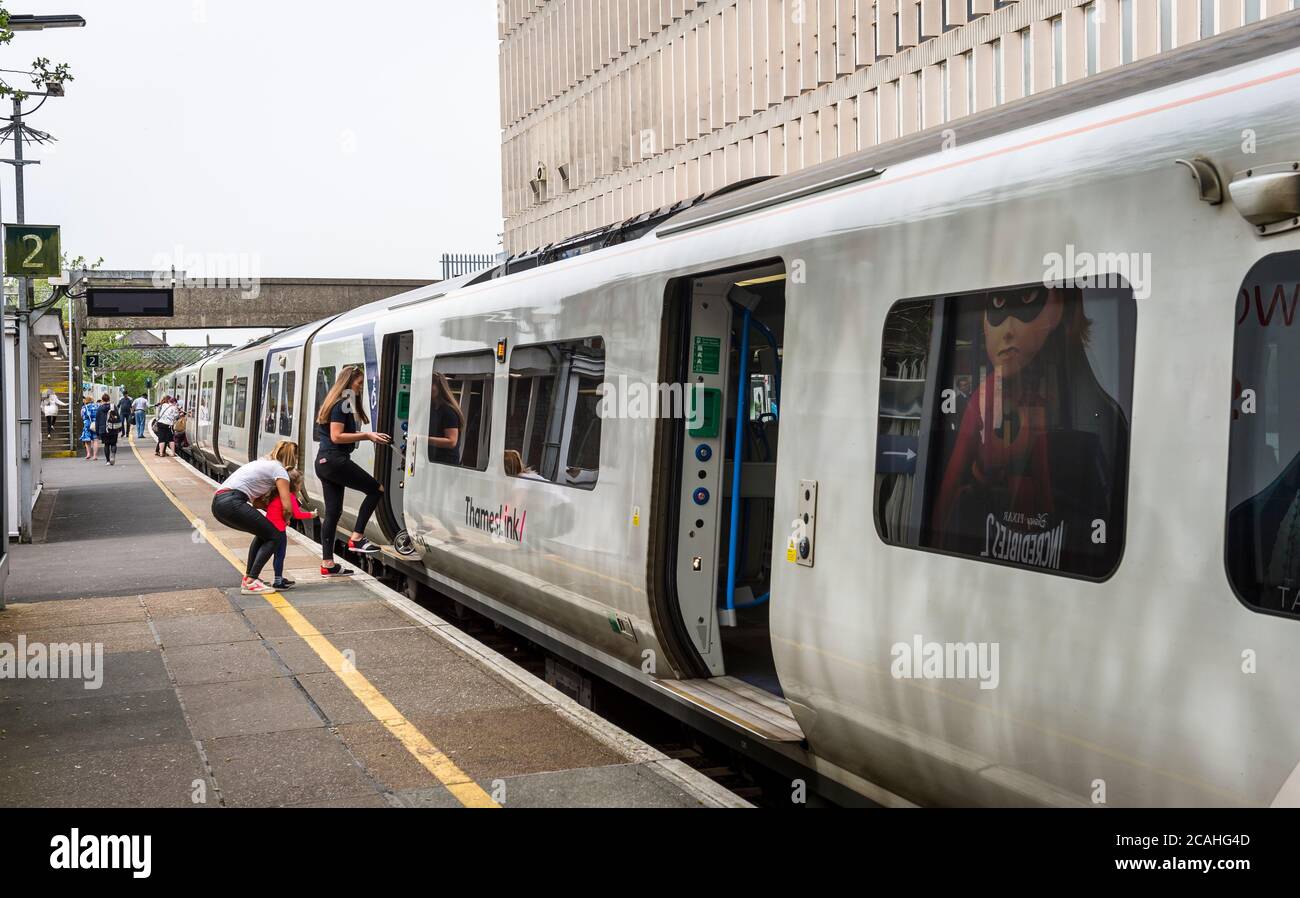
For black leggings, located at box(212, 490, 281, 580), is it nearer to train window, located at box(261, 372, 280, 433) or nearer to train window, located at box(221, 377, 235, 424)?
train window, located at box(261, 372, 280, 433)

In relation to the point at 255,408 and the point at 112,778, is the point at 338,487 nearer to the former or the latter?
the point at 112,778


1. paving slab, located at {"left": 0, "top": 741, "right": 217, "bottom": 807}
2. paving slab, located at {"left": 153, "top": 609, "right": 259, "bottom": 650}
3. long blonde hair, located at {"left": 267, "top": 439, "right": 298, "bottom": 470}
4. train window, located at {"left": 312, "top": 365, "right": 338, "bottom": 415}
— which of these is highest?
train window, located at {"left": 312, "top": 365, "right": 338, "bottom": 415}

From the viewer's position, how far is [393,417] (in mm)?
11688

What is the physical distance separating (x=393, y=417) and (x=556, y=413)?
4.70 meters

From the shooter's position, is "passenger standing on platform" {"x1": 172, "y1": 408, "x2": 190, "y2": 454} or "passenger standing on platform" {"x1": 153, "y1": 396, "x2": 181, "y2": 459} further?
"passenger standing on platform" {"x1": 172, "y1": 408, "x2": 190, "y2": 454}

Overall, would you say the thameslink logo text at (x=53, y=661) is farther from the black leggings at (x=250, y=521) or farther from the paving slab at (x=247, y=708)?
the black leggings at (x=250, y=521)

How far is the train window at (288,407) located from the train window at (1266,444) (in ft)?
48.5

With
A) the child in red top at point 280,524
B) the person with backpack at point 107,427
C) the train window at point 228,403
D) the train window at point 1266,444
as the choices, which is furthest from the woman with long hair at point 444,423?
the person with backpack at point 107,427

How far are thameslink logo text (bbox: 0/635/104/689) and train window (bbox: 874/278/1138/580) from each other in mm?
4925

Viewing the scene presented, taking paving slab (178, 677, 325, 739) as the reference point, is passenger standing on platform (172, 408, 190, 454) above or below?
above

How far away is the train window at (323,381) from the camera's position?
46.5ft

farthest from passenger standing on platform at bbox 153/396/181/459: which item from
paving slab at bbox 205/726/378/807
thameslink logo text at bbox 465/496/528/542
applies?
paving slab at bbox 205/726/378/807
